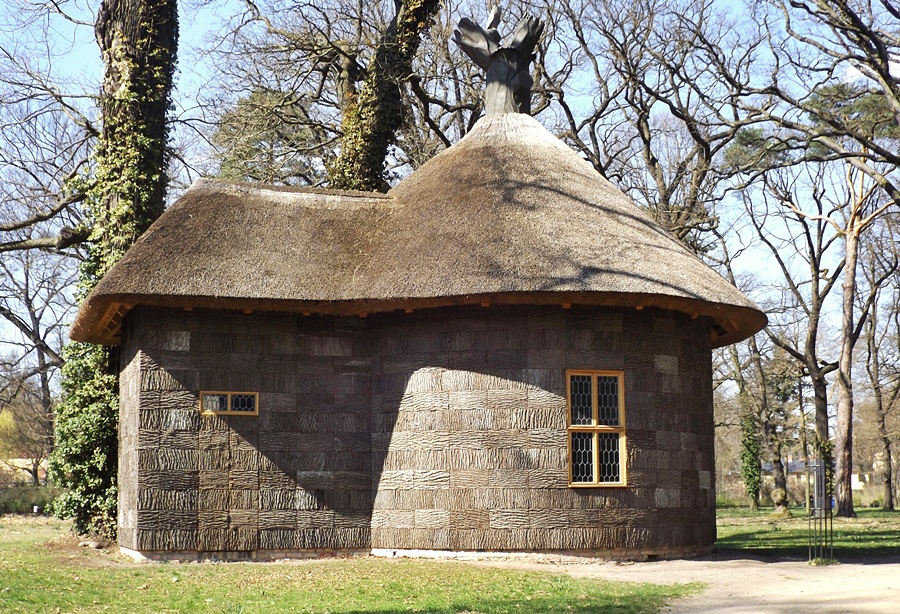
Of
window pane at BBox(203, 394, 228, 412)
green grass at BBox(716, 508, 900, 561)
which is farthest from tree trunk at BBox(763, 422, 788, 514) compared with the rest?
window pane at BBox(203, 394, 228, 412)

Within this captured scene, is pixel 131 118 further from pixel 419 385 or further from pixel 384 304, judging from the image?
pixel 419 385

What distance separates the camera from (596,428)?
1423cm

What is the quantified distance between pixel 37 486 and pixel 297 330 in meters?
20.0

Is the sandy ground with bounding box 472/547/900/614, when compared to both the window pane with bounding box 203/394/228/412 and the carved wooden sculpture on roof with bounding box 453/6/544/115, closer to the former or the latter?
the window pane with bounding box 203/394/228/412

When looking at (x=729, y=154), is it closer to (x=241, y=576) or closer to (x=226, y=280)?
(x=226, y=280)

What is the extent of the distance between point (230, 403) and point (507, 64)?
8.42m

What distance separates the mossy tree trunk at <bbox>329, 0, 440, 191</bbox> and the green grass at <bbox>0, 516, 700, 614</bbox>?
11.0 meters

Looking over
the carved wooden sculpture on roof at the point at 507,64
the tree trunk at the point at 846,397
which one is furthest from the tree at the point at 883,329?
the carved wooden sculpture on roof at the point at 507,64

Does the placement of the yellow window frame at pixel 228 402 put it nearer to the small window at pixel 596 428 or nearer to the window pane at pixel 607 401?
the small window at pixel 596 428

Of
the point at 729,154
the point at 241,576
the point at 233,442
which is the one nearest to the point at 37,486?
the point at 233,442

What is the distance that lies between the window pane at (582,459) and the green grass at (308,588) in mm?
2049

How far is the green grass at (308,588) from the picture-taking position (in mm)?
9633

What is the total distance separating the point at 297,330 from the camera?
1485 centimetres

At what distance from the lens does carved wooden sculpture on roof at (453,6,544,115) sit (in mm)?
18594
